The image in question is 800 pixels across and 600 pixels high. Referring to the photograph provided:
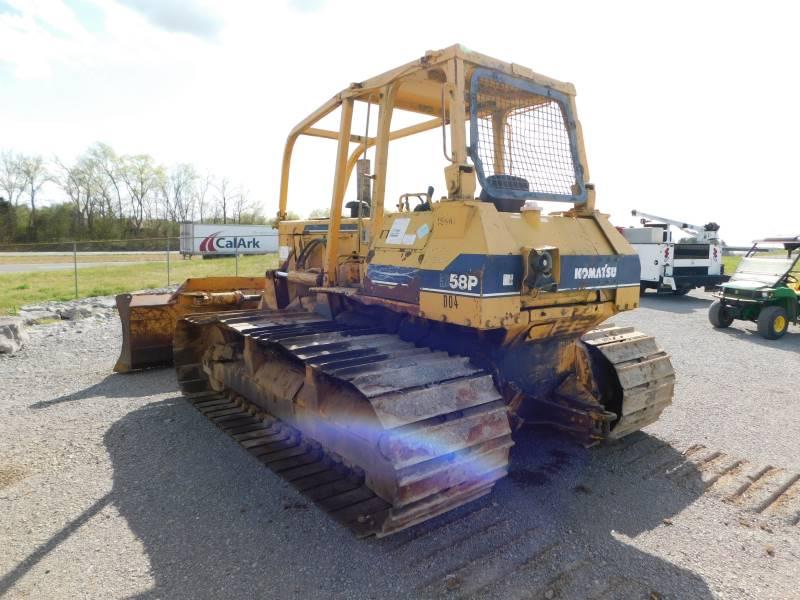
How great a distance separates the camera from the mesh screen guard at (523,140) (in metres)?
3.87

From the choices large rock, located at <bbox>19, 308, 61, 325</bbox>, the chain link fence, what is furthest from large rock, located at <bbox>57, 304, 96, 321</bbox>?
the chain link fence

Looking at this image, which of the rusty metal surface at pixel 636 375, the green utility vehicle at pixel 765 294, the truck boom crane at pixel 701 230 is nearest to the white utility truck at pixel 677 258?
the truck boom crane at pixel 701 230

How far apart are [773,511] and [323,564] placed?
3.10 meters

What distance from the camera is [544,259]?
3453 mm

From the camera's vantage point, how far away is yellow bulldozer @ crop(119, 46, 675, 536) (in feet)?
10.5

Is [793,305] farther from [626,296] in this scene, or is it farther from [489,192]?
[489,192]

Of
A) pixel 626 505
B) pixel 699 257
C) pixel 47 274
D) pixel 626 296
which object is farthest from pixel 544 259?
pixel 47 274

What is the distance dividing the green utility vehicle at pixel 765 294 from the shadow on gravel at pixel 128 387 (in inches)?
416

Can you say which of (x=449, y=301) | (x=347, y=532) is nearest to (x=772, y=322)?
(x=449, y=301)

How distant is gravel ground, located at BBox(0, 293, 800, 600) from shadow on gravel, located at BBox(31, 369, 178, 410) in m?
0.36

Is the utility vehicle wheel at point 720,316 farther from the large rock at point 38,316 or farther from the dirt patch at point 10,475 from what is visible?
the large rock at point 38,316

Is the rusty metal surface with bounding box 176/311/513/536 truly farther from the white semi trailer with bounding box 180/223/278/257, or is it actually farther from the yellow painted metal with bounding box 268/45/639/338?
the white semi trailer with bounding box 180/223/278/257

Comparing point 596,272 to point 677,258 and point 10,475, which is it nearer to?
point 10,475

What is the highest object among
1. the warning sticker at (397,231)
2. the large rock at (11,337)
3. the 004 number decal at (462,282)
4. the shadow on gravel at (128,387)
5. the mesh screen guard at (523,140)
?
the mesh screen guard at (523,140)
